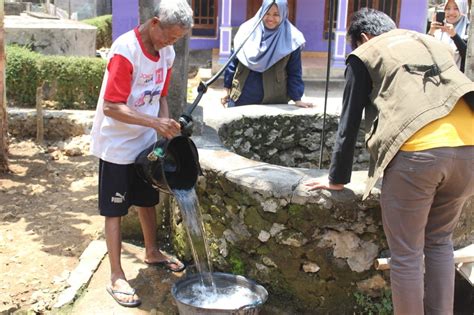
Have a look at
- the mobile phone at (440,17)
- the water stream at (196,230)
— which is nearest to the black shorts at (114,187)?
the water stream at (196,230)

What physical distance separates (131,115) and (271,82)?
2.08 meters

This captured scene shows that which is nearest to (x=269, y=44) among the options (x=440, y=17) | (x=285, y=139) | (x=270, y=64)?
(x=270, y=64)

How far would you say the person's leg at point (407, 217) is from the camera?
2.67 m

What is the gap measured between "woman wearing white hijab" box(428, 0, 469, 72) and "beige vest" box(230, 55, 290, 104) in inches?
58.9

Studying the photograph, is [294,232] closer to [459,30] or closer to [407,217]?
[407,217]

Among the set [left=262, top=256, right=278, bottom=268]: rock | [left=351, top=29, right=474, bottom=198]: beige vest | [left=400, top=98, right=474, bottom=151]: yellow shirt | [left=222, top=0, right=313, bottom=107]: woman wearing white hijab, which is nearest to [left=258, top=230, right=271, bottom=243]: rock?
[left=262, top=256, right=278, bottom=268]: rock

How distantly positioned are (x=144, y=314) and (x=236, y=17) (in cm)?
1233

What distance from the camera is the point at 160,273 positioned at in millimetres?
3859

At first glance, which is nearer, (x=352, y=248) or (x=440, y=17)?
(x=352, y=248)

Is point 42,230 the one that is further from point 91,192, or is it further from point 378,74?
point 378,74

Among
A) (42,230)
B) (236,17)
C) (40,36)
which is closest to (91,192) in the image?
(42,230)

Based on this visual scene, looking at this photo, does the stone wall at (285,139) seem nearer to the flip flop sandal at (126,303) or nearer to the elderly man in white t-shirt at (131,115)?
the elderly man in white t-shirt at (131,115)

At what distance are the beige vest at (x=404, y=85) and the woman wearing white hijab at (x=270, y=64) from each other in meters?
2.08

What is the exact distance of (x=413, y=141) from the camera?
2674mm
